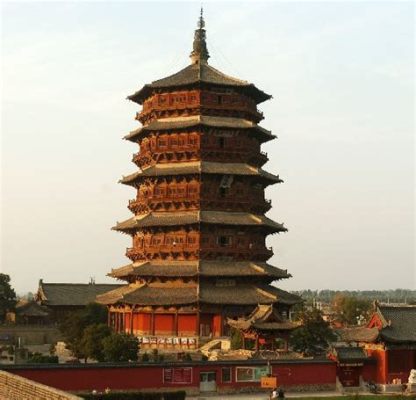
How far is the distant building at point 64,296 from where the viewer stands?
7669 cm

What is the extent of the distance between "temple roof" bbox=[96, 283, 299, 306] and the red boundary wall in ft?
36.2

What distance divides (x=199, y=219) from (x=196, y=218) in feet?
1.63

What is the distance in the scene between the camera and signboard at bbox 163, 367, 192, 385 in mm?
35250

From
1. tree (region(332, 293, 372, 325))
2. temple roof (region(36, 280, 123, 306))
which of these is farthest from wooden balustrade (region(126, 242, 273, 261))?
tree (region(332, 293, 372, 325))

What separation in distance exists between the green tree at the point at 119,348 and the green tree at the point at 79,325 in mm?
4058

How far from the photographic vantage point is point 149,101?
189 ft

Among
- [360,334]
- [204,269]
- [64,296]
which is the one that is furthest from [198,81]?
[64,296]

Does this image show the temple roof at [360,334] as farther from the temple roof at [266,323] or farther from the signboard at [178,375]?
the signboard at [178,375]

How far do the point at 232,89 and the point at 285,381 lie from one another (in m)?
26.2

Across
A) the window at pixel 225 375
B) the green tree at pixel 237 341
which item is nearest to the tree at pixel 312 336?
the green tree at pixel 237 341

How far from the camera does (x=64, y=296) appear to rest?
78.4m

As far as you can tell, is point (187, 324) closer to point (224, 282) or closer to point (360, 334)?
point (224, 282)

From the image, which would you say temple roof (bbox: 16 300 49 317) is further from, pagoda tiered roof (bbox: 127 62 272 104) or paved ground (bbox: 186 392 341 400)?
paved ground (bbox: 186 392 341 400)

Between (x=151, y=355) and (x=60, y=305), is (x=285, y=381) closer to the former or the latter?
(x=151, y=355)
